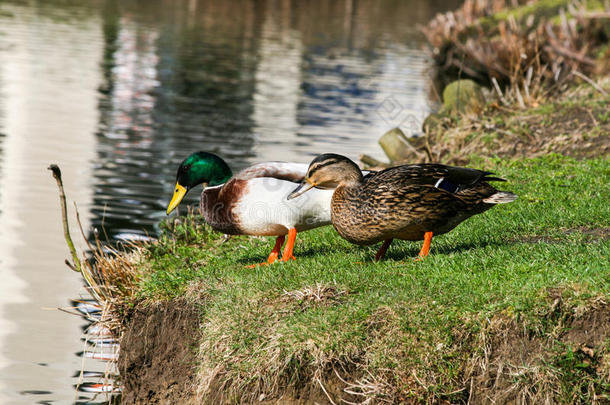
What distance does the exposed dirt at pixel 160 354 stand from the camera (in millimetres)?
6445

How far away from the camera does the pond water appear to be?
9383 millimetres

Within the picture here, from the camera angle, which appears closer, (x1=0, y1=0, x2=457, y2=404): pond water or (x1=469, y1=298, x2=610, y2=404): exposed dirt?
(x1=469, y1=298, x2=610, y2=404): exposed dirt

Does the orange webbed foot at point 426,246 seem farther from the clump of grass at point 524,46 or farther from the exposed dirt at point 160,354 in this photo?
the clump of grass at point 524,46

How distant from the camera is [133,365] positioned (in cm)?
691

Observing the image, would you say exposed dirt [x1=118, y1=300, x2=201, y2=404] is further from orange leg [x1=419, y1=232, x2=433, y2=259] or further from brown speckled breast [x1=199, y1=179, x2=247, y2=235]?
orange leg [x1=419, y1=232, x2=433, y2=259]

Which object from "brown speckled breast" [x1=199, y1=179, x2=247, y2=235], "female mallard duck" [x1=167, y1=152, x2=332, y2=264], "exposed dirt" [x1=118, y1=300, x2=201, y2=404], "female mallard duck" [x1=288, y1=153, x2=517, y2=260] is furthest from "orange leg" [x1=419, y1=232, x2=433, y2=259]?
"exposed dirt" [x1=118, y1=300, x2=201, y2=404]

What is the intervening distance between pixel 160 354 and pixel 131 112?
47.4 ft

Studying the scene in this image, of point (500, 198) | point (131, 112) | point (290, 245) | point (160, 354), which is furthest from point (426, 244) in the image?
point (131, 112)

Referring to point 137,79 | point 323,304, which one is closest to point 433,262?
point 323,304

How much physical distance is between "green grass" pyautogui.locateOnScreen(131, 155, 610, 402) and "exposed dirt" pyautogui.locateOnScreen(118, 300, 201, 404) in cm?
15

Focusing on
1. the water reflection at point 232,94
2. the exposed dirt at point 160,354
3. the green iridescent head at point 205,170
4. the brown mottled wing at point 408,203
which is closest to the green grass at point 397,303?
the exposed dirt at point 160,354

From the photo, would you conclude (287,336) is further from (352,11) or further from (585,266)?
(352,11)

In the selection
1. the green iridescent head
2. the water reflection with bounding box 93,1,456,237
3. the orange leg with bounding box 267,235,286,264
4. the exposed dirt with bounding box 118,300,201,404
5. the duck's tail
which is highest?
the duck's tail

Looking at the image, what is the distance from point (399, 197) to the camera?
20.7 ft
